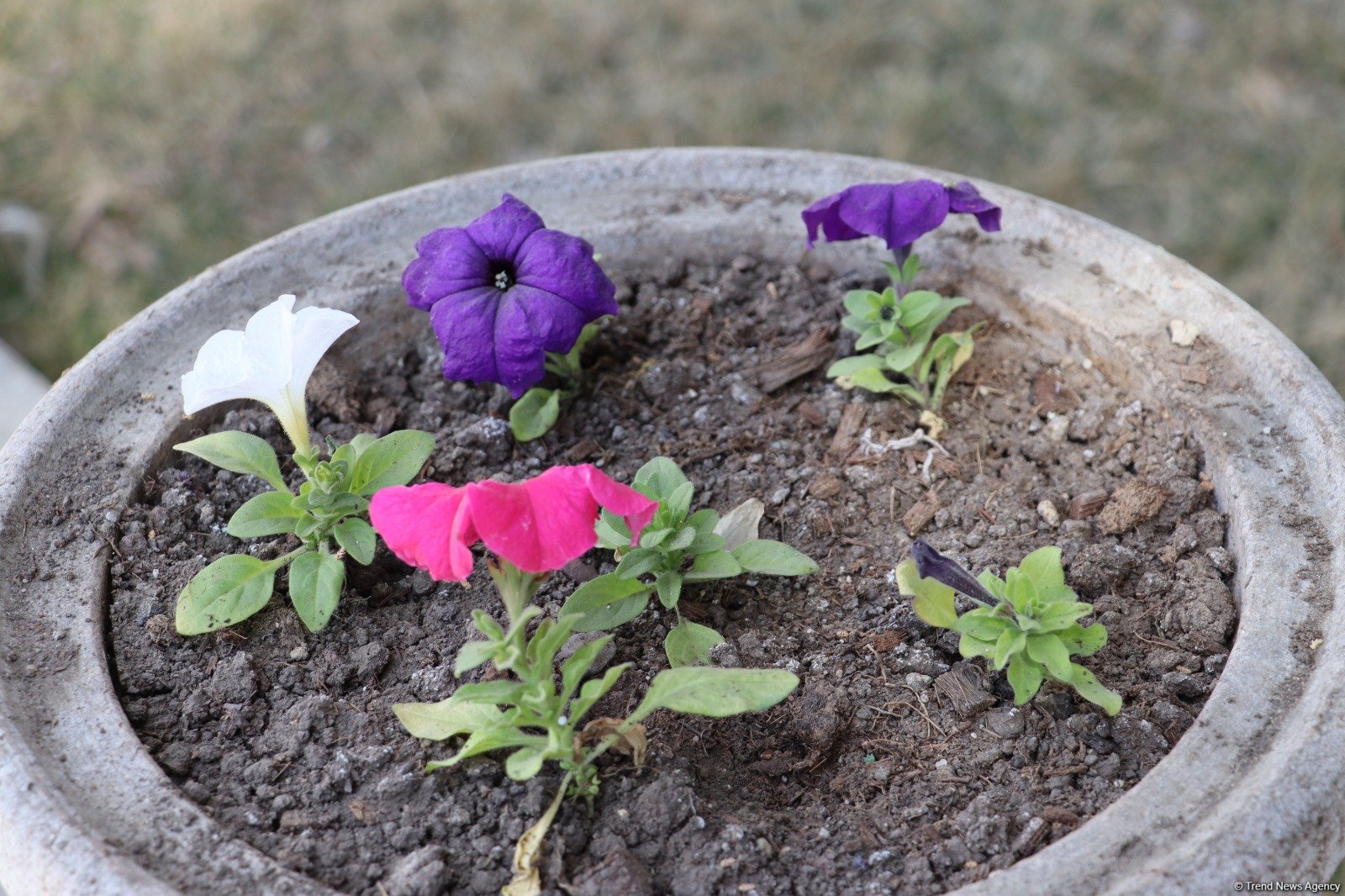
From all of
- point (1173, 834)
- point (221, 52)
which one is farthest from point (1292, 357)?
point (221, 52)

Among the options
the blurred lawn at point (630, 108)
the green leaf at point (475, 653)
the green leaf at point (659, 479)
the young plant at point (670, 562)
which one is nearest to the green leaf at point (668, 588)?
the young plant at point (670, 562)

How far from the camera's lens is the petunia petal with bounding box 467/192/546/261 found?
1766 mm

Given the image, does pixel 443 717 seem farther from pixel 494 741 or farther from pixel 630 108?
pixel 630 108

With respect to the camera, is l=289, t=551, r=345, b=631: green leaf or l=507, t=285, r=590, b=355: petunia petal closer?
l=289, t=551, r=345, b=631: green leaf

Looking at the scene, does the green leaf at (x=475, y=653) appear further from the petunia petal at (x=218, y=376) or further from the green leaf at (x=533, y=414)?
the green leaf at (x=533, y=414)

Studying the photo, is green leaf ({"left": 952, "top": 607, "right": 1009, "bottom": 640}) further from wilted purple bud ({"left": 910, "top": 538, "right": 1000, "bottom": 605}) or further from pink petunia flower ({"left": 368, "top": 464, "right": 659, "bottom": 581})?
pink petunia flower ({"left": 368, "top": 464, "right": 659, "bottom": 581})

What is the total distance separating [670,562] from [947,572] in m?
0.36

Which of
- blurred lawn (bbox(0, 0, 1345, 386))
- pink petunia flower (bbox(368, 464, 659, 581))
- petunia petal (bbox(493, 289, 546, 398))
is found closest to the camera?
pink petunia flower (bbox(368, 464, 659, 581))

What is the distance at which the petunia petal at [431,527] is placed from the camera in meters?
1.21

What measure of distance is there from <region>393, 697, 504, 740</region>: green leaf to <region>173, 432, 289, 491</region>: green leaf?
39cm

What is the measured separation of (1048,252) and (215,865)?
1534mm

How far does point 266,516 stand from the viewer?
159cm

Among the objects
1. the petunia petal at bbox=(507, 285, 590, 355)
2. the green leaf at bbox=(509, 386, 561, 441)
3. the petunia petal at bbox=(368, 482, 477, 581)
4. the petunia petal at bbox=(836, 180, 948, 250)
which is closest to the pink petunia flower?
the petunia petal at bbox=(368, 482, 477, 581)

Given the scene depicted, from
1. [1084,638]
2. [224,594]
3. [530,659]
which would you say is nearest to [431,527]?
[530,659]
